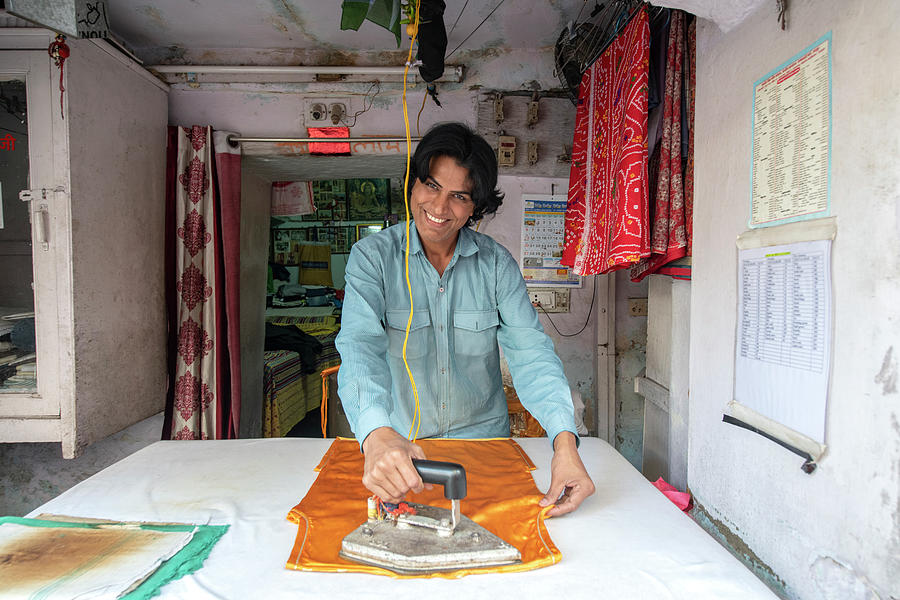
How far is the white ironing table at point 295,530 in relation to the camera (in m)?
0.93

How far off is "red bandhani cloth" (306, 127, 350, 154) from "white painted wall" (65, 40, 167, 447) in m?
0.93

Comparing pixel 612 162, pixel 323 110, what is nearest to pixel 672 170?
pixel 612 162

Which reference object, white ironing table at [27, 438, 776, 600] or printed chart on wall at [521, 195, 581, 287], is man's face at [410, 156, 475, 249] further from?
printed chart on wall at [521, 195, 581, 287]

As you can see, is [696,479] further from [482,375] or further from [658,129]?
[658,129]

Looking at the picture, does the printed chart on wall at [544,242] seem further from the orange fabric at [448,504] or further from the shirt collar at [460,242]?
the orange fabric at [448,504]

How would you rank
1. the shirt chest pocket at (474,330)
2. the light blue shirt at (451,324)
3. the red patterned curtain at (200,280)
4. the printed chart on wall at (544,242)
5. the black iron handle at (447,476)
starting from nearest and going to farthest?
the black iron handle at (447,476)
the light blue shirt at (451,324)
the shirt chest pocket at (474,330)
the red patterned curtain at (200,280)
the printed chart on wall at (544,242)

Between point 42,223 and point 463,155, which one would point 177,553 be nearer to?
point 463,155

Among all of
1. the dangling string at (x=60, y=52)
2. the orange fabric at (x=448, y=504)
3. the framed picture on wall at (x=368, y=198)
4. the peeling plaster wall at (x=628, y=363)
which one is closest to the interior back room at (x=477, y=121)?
the peeling plaster wall at (x=628, y=363)

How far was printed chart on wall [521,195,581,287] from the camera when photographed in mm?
3254

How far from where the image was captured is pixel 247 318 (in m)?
3.71

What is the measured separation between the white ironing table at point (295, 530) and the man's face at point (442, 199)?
81 centimetres

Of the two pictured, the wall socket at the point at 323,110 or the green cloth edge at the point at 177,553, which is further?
the wall socket at the point at 323,110

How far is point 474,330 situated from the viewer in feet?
6.07

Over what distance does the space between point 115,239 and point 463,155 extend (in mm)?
2123
